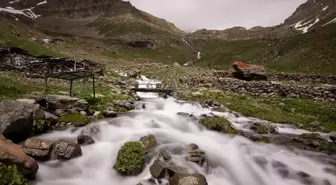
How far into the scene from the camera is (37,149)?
12594 millimetres

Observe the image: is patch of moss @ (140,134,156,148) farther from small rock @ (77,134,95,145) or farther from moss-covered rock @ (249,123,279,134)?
moss-covered rock @ (249,123,279,134)

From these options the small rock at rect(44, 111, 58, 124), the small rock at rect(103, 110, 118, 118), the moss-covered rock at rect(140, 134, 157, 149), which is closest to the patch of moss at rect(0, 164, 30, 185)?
the moss-covered rock at rect(140, 134, 157, 149)

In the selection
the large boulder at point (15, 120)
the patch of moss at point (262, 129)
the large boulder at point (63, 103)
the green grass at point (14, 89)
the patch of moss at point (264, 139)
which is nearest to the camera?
the large boulder at point (15, 120)

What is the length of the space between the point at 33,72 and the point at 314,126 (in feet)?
89.9

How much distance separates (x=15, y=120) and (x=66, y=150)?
116 inches

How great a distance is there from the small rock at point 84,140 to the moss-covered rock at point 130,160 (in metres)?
2.55

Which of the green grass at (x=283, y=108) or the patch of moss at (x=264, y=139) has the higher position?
the green grass at (x=283, y=108)

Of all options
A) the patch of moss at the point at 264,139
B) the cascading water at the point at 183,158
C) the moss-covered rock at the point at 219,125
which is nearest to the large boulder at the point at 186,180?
the cascading water at the point at 183,158

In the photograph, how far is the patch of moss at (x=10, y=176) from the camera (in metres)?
9.07

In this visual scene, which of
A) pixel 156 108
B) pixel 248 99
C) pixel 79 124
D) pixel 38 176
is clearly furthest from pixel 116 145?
pixel 248 99

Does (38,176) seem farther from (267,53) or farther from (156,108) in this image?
(267,53)

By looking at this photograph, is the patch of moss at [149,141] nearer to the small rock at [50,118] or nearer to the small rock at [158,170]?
the small rock at [158,170]

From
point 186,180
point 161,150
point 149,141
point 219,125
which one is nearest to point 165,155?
point 161,150

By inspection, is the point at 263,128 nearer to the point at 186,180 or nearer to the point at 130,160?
the point at 186,180
